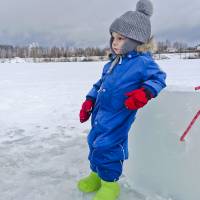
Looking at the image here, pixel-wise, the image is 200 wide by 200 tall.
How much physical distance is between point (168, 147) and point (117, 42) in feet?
2.47

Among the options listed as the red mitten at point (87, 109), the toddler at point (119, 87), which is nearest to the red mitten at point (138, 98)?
the toddler at point (119, 87)

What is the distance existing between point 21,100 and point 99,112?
5.40 m

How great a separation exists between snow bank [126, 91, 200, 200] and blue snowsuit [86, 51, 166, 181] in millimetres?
218

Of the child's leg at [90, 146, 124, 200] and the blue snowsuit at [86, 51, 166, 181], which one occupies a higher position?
the blue snowsuit at [86, 51, 166, 181]

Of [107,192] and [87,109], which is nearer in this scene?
[107,192]

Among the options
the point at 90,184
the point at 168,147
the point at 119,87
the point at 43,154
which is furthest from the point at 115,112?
the point at 43,154

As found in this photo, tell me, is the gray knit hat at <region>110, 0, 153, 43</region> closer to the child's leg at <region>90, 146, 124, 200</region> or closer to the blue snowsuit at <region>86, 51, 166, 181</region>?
the blue snowsuit at <region>86, 51, 166, 181</region>

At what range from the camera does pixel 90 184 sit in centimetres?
258

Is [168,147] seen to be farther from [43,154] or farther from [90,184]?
[43,154]

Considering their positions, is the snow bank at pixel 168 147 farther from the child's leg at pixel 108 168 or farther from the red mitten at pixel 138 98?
the red mitten at pixel 138 98

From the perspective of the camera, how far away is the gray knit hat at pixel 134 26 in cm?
221

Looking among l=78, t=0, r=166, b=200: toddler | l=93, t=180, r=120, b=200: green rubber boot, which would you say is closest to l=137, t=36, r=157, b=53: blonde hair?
l=78, t=0, r=166, b=200: toddler

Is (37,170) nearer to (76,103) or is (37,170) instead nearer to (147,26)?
(147,26)

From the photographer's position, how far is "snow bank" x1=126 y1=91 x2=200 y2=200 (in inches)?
88.7
